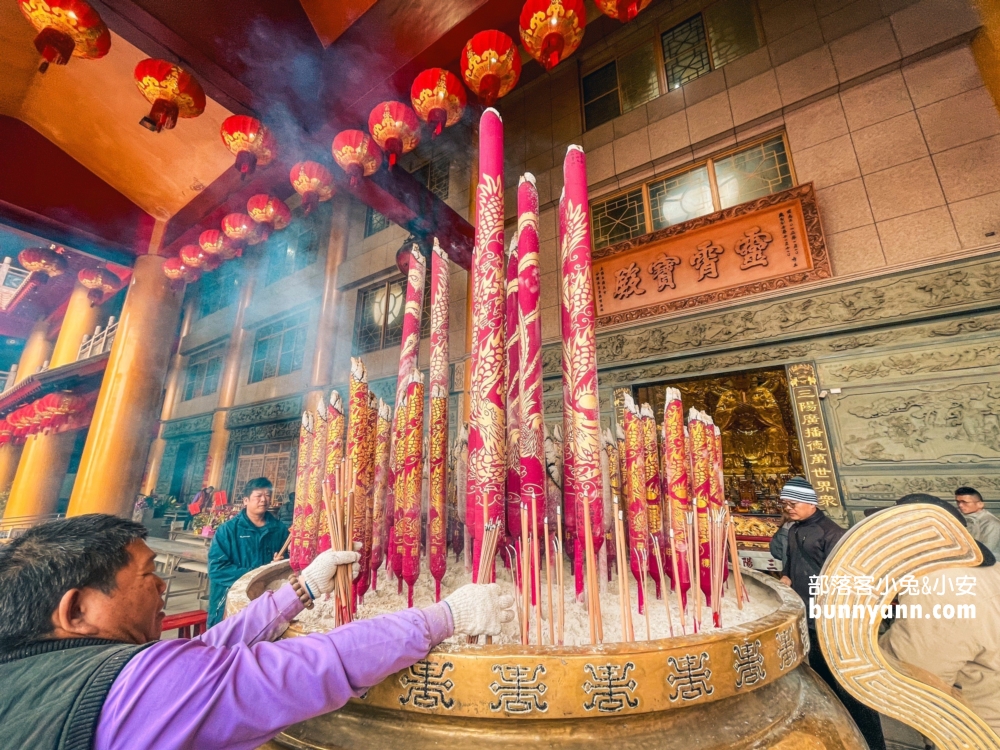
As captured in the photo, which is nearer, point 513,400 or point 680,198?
point 513,400

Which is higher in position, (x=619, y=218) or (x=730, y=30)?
(x=730, y=30)

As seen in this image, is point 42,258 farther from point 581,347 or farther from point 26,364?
point 581,347

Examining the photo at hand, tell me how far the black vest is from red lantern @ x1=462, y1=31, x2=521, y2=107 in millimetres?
3265

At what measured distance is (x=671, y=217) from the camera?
13.6 feet

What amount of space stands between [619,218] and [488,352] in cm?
415

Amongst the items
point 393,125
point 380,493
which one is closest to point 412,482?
point 380,493

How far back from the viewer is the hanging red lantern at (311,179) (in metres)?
3.58

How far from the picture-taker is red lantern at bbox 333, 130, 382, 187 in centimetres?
309

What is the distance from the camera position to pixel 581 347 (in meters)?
1.00

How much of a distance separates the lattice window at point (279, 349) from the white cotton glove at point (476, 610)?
719 centimetres

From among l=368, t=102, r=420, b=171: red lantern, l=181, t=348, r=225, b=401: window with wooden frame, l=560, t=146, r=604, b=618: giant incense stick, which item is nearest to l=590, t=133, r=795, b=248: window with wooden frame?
l=368, t=102, r=420, b=171: red lantern

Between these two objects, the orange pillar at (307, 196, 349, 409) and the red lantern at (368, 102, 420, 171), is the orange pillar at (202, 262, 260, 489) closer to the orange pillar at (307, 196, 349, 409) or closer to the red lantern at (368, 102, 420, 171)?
the orange pillar at (307, 196, 349, 409)

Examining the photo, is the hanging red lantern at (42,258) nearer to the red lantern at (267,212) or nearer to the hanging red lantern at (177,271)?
the hanging red lantern at (177,271)


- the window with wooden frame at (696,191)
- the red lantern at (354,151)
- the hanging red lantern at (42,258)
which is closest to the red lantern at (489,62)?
the red lantern at (354,151)
